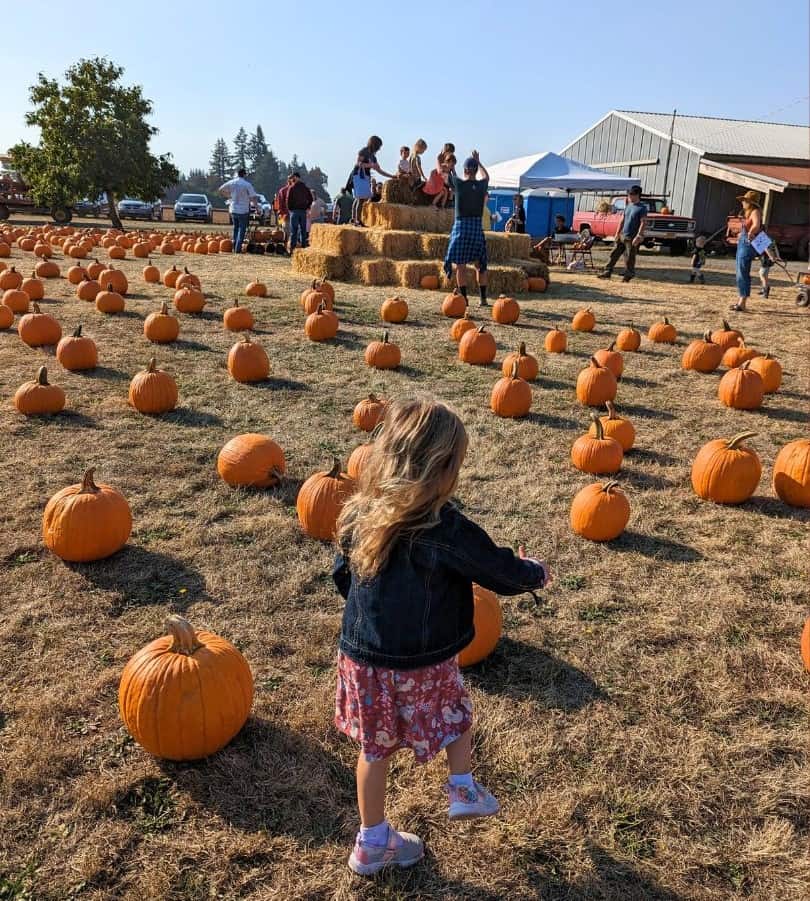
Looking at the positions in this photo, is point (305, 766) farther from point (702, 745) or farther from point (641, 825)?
point (702, 745)

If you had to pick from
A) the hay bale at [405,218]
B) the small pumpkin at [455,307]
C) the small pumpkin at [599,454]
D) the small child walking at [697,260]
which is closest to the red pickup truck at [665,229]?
the small child walking at [697,260]

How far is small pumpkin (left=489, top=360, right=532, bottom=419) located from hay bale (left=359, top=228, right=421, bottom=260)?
369 inches

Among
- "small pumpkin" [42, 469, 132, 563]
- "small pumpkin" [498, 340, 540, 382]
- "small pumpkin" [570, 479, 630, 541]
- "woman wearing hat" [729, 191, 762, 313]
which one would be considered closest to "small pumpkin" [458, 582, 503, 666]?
"small pumpkin" [570, 479, 630, 541]

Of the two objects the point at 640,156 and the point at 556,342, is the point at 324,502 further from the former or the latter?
the point at 640,156

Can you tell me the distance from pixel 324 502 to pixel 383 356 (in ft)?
13.2

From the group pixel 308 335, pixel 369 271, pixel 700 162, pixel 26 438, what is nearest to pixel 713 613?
pixel 26 438

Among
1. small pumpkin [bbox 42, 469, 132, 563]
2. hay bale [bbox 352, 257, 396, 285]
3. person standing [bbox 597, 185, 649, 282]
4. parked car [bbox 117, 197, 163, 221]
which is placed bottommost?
small pumpkin [bbox 42, 469, 132, 563]

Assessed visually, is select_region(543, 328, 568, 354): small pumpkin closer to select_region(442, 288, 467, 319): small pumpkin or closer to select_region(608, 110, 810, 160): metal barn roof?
select_region(442, 288, 467, 319): small pumpkin

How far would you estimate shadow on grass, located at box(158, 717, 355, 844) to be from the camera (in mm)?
2465

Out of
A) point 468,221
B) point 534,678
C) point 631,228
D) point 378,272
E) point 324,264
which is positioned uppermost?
point 631,228

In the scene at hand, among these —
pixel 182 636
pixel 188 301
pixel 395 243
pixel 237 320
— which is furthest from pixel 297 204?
pixel 182 636

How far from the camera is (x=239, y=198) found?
60.5 ft

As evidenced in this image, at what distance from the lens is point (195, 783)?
2629 millimetres

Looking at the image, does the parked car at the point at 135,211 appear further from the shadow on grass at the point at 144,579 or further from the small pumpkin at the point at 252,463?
the shadow on grass at the point at 144,579
